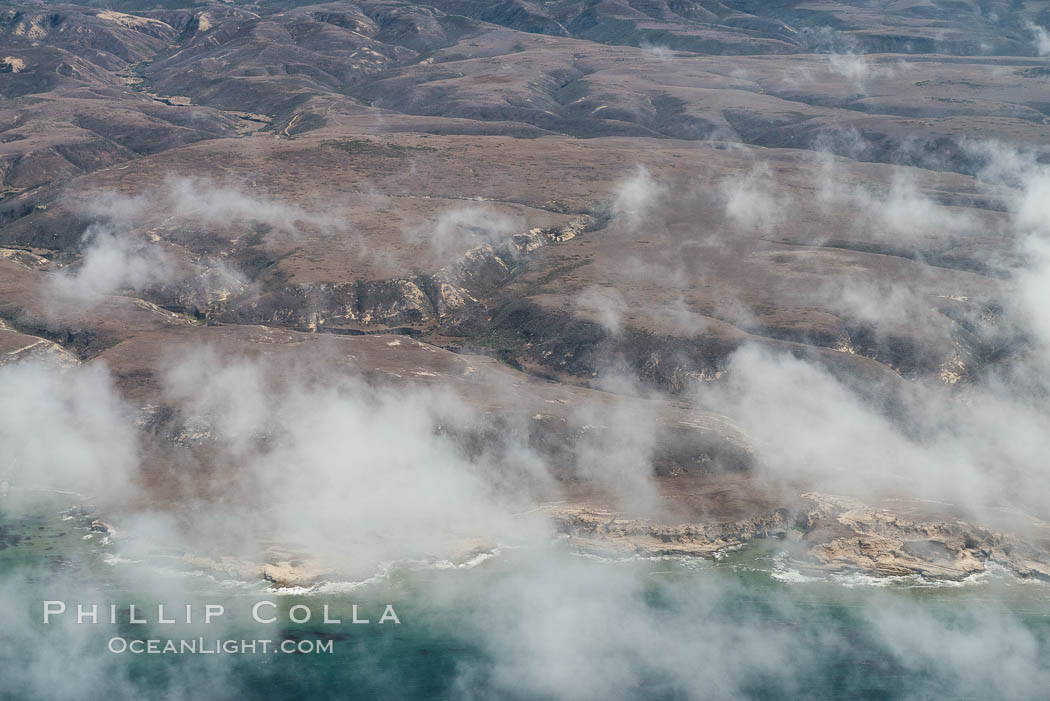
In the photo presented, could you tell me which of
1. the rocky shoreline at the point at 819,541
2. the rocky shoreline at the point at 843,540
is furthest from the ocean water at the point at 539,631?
the rocky shoreline at the point at 843,540

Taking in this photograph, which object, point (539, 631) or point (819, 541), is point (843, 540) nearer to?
point (819, 541)

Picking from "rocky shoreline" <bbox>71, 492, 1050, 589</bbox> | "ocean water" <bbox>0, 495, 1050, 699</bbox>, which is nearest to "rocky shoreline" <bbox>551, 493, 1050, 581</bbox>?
"rocky shoreline" <bbox>71, 492, 1050, 589</bbox>

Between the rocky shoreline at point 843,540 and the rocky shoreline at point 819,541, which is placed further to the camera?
the rocky shoreline at point 843,540

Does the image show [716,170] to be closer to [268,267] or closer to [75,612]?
[268,267]

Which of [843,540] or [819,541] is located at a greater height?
[843,540]

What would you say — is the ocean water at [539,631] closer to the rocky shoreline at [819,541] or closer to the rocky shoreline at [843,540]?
the rocky shoreline at [819,541]

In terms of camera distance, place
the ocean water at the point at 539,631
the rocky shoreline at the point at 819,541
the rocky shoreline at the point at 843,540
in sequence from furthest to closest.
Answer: the rocky shoreline at the point at 843,540, the rocky shoreline at the point at 819,541, the ocean water at the point at 539,631

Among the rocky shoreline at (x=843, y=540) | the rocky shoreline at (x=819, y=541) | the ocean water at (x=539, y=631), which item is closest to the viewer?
the ocean water at (x=539, y=631)

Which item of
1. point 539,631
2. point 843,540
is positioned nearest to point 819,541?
point 843,540

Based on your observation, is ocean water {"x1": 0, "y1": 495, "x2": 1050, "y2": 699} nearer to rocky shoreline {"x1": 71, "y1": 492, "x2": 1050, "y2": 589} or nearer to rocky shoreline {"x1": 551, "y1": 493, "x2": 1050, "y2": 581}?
rocky shoreline {"x1": 71, "y1": 492, "x2": 1050, "y2": 589}
